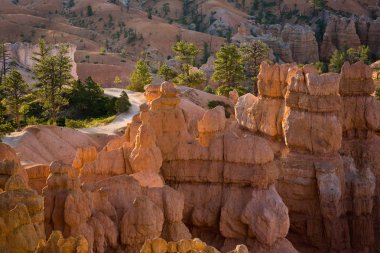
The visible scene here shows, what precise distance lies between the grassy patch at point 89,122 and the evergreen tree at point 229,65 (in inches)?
398

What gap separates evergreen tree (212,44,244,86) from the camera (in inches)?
1757

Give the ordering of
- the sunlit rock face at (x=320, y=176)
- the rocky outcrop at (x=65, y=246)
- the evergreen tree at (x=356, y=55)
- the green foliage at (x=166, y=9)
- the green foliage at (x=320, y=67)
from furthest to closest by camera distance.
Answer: the green foliage at (x=166, y=9), the evergreen tree at (x=356, y=55), the green foliage at (x=320, y=67), the sunlit rock face at (x=320, y=176), the rocky outcrop at (x=65, y=246)

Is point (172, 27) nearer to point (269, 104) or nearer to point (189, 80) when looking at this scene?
point (189, 80)

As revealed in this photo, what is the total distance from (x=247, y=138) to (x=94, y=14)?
80273mm

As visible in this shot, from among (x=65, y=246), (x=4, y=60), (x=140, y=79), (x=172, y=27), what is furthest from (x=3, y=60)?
(x=65, y=246)

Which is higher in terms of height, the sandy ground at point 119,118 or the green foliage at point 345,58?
the green foliage at point 345,58

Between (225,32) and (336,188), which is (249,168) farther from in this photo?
(225,32)

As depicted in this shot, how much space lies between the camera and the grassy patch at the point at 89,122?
36.8m

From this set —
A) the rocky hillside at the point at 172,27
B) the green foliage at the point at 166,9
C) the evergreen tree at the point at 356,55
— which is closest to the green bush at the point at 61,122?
the rocky hillside at the point at 172,27

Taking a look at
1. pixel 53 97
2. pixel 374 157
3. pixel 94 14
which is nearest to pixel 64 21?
pixel 94 14

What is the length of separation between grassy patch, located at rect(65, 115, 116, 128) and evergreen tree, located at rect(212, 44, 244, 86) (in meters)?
10.1

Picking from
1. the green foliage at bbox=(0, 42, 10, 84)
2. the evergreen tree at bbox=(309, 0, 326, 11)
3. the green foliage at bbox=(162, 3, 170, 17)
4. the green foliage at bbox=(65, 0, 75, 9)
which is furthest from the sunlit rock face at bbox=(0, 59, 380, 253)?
the green foliage at bbox=(65, 0, 75, 9)

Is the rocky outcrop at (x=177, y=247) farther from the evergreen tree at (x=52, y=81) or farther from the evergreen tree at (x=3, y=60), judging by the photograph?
the evergreen tree at (x=3, y=60)

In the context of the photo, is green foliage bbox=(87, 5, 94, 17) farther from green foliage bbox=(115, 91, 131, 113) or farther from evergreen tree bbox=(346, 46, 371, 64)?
green foliage bbox=(115, 91, 131, 113)
